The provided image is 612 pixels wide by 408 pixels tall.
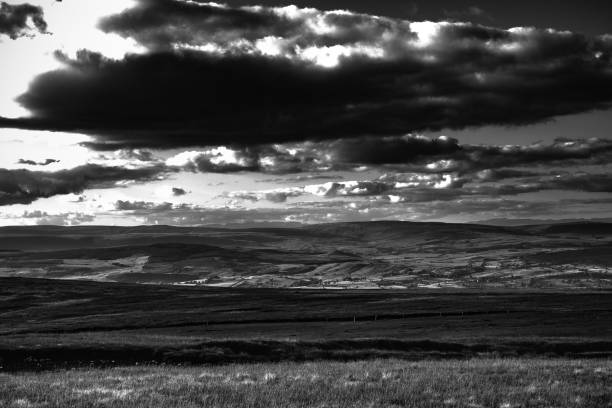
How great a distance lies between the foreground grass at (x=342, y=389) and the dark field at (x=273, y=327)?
14943mm

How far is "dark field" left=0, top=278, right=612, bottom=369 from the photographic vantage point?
43594mm

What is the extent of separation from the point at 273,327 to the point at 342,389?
226 feet

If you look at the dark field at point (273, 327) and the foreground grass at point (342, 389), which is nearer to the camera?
the foreground grass at point (342, 389)

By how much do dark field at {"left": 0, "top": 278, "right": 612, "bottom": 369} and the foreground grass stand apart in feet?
49.0

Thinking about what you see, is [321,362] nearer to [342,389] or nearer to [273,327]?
[342,389]

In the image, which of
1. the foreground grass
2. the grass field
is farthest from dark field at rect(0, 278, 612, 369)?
the foreground grass

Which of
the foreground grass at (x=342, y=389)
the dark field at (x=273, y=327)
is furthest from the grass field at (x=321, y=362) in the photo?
the dark field at (x=273, y=327)

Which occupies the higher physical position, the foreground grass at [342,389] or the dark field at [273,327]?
the foreground grass at [342,389]

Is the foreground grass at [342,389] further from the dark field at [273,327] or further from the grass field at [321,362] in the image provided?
the dark field at [273,327]

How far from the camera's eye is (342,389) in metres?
22.9

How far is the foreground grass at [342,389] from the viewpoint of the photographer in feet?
66.5

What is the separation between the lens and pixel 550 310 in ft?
356

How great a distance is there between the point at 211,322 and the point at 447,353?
62809 millimetres

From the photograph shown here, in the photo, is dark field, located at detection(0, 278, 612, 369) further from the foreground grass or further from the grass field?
the foreground grass
